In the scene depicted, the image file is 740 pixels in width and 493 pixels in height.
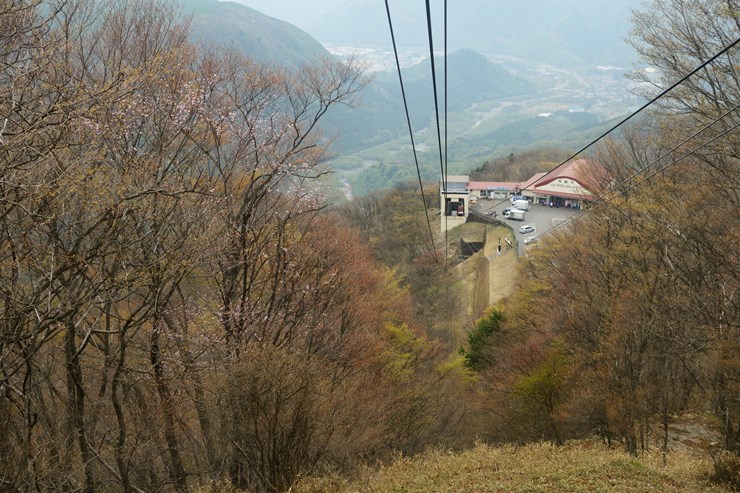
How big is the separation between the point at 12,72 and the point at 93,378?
18.6 feet

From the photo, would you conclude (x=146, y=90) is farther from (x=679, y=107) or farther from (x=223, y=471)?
(x=679, y=107)

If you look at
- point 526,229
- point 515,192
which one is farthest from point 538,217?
point 526,229

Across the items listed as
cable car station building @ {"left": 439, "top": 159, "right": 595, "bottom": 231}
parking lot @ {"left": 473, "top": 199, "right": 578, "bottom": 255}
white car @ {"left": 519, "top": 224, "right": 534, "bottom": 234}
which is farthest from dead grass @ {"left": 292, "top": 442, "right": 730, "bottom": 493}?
cable car station building @ {"left": 439, "top": 159, "right": 595, "bottom": 231}

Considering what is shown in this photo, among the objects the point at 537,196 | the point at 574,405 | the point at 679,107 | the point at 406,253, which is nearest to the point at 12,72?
the point at 679,107

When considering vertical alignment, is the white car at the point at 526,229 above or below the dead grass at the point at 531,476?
above

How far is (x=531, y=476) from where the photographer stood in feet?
26.6

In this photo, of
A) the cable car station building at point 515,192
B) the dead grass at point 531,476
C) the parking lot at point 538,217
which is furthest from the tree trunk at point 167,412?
the cable car station building at point 515,192

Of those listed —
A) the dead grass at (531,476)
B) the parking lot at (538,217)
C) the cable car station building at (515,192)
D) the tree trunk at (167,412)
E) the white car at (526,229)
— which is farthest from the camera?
the cable car station building at (515,192)

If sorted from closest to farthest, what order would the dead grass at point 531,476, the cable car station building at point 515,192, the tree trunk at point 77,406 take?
the dead grass at point 531,476 < the tree trunk at point 77,406 < the cable car station building at point 515,192

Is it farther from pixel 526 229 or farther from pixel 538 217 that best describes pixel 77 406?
pixel 538 217

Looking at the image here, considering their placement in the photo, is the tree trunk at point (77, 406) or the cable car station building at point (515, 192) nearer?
the tree trunk at point (77, 406)

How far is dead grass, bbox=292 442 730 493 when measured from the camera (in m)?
7.61

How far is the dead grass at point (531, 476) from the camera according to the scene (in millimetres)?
7605

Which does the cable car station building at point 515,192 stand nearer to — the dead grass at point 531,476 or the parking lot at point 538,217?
the parking lot at point 538,217
